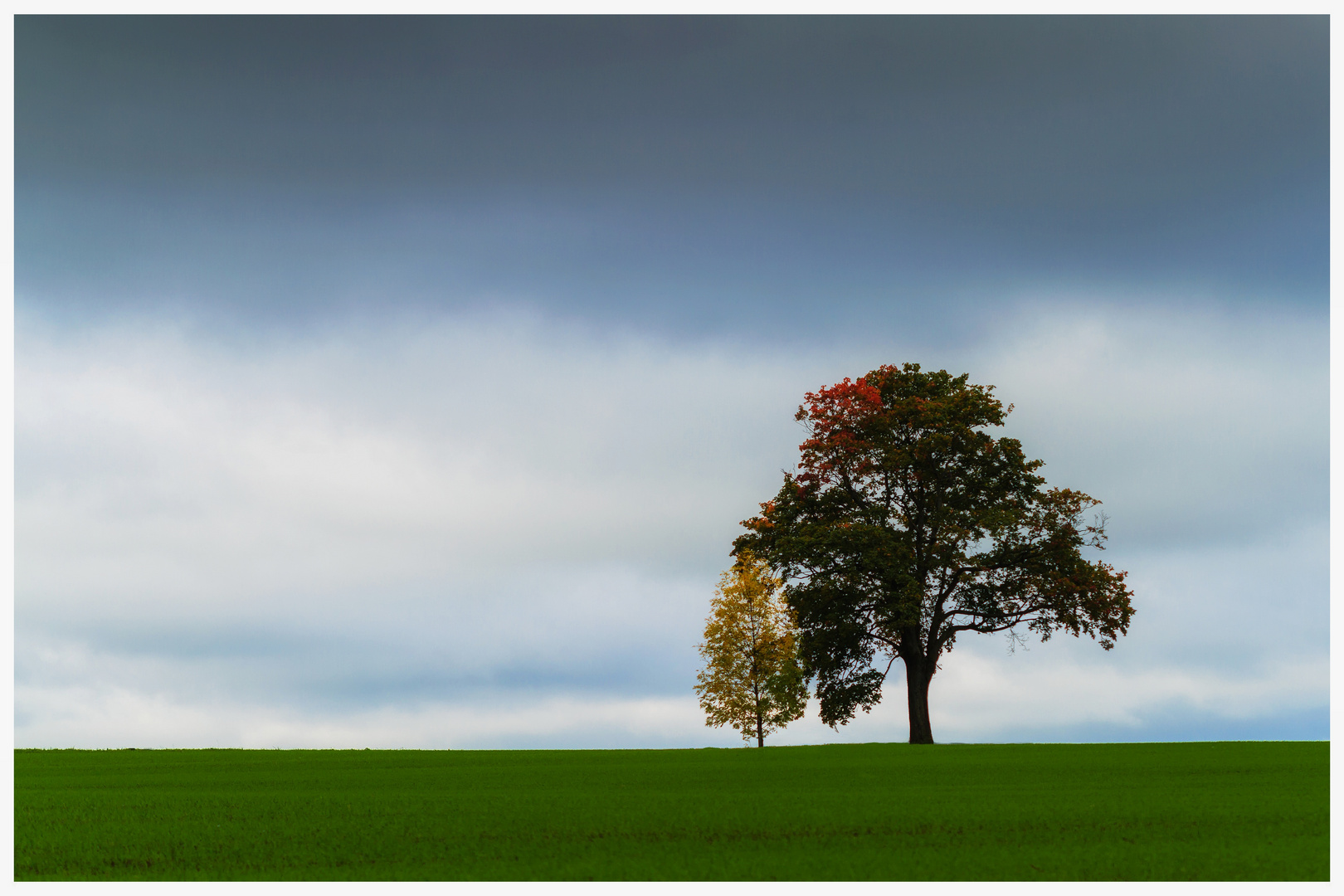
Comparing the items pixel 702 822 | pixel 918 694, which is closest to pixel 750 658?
pixel 918 694

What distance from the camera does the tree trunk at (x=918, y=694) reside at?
113 ft

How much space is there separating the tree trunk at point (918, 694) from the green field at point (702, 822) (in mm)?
9259

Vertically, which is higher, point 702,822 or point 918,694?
point 702,822

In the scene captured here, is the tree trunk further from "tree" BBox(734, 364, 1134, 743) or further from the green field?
the green field

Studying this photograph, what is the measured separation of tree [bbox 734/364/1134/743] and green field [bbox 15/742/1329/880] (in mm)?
9550

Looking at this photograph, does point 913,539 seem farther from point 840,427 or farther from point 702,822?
point 702,822

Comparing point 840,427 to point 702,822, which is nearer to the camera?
point 702,822

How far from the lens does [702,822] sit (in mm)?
14281

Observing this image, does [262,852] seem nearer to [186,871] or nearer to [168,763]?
[186,871]

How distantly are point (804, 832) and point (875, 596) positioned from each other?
69.9 feet

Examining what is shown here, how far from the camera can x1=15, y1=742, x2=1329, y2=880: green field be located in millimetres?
11234

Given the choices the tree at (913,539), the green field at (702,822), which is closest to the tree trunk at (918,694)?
the tree at (913,539)

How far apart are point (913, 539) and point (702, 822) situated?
2317cm

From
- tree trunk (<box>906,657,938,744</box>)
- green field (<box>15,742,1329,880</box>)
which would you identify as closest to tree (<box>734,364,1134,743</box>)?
tree trunk (<box>906,657,938,744</box>)
